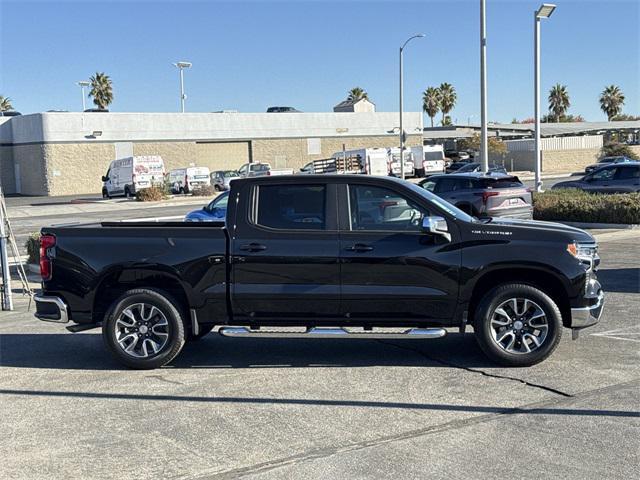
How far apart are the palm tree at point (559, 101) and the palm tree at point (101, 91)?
2238 inches

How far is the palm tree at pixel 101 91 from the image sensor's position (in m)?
88.5

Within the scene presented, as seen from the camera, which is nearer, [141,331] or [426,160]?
[141,331]

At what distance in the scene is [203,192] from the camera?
154 ft

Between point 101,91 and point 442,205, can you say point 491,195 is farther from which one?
point 101,91

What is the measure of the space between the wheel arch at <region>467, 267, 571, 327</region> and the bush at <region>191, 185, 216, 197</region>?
131ft

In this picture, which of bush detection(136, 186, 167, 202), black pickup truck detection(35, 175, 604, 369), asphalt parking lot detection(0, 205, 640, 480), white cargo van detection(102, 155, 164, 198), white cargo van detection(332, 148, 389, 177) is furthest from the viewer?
white cargo van detection(102, 155, 164, 198)

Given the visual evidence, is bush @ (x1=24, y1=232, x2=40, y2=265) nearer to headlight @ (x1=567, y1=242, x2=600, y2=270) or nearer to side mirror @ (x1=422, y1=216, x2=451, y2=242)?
side mirror @ (x1=422, y1=216, x2=451, y2=242)

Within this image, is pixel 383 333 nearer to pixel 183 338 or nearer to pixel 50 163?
pixel 183 338

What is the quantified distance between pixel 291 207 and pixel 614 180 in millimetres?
18438

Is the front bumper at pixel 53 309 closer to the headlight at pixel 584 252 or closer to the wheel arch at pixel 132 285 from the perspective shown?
the wheel arch at pixel 132 285

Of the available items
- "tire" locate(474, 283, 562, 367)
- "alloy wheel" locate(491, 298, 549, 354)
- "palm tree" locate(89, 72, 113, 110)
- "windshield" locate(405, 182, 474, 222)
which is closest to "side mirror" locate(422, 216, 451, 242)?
"windshield" locate(405, 182, 474, 222)

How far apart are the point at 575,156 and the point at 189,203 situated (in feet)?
131

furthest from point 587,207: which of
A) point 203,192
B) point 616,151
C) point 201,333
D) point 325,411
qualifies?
point 616,151

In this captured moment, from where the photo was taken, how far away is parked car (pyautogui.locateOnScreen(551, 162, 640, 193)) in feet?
75.0
